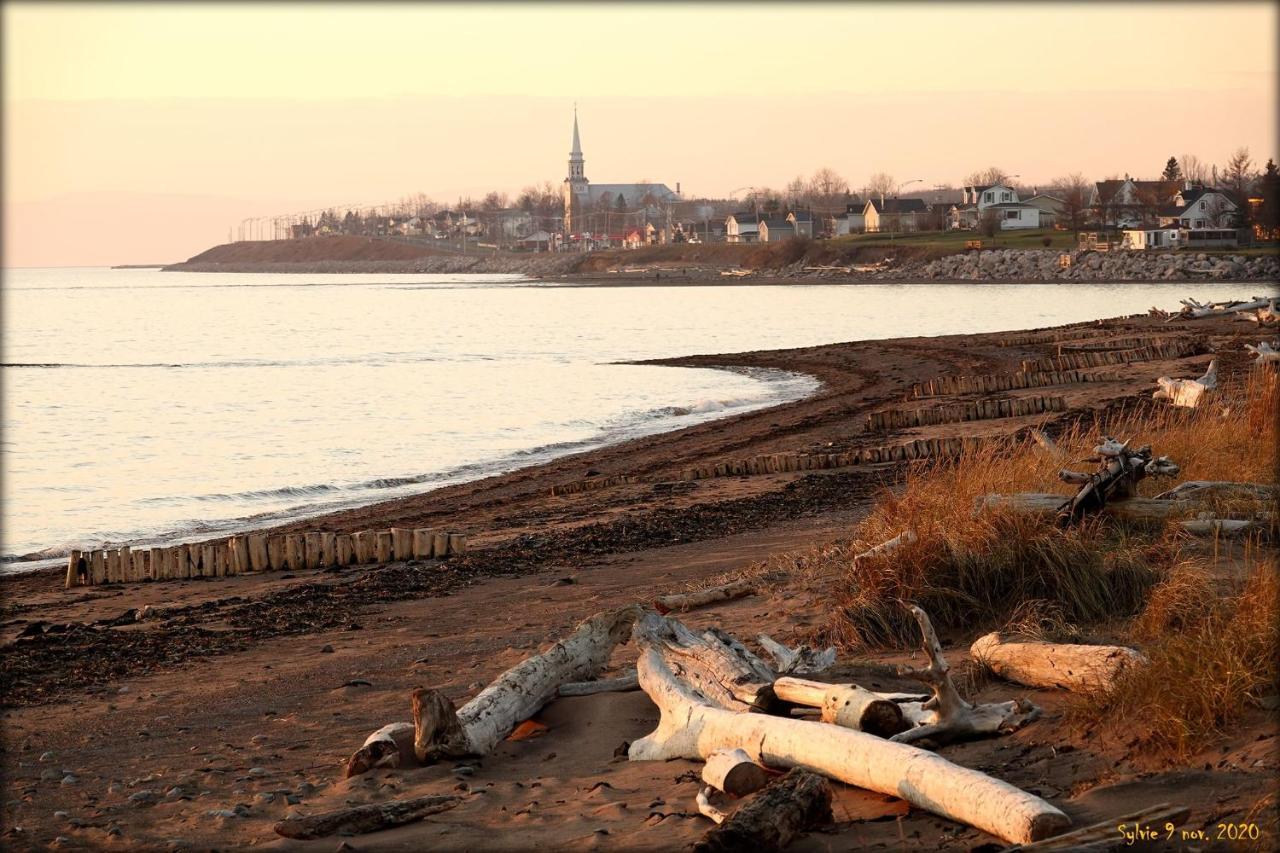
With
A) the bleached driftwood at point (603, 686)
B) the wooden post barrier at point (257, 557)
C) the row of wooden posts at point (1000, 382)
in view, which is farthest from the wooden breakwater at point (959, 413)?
the bleached driftwood at point (603, 686)

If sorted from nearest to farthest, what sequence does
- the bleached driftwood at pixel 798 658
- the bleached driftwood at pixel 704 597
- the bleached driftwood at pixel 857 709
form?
the bleached driftwood at pixel 857 709 < the bleached driftwood at pixel 798 658 < the bleached driftwood at pixel 704 597

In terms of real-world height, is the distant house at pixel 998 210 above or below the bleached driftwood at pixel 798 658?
above

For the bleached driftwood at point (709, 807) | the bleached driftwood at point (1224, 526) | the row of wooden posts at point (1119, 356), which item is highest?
the row of wooden posts at point (1119, 356)

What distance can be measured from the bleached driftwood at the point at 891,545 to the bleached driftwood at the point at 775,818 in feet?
12.3

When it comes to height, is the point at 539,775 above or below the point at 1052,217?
below

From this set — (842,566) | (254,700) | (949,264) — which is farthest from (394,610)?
(949,264)

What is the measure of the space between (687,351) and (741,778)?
50.6 m

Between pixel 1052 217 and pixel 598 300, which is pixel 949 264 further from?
pixel 1052 217

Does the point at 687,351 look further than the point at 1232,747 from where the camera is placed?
Yes

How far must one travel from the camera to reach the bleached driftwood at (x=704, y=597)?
11375 millimetres

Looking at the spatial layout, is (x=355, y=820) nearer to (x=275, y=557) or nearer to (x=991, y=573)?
(x=991, y=573)

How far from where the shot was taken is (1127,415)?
21.9 meters

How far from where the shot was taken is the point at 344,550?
15.9 meters

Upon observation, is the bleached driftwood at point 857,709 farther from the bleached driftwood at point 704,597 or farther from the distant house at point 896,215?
the distant house at point 896,215
